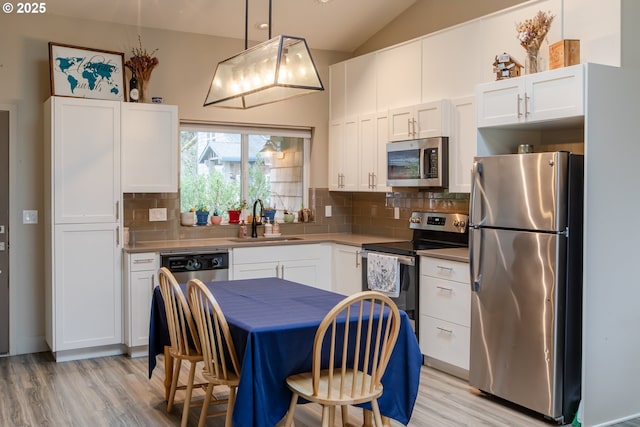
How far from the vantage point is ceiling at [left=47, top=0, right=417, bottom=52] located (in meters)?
5.05

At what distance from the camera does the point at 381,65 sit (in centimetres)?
552

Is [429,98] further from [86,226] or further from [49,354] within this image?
[49,354]

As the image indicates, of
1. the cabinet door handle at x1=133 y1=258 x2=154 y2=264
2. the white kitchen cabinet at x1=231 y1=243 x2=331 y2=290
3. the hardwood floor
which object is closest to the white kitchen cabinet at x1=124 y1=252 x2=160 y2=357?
the cabinet door handle at x1=133 y1=258 x2=154 y2=264

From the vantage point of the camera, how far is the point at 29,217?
197 inches

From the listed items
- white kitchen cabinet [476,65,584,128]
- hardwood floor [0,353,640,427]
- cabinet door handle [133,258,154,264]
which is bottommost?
hardwood floor [0,353,640,427]

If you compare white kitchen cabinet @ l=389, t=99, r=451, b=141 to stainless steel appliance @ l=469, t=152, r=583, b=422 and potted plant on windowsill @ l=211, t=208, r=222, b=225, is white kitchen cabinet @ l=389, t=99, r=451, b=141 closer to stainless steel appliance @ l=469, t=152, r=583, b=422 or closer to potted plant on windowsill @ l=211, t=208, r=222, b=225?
stainless steel appliance @ l=469, t=152, r=583, b=422

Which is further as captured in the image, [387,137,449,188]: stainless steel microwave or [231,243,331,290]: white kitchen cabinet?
[231,243,331,290]: white kitchen cabinet

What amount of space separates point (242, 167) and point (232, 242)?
984 millimetres

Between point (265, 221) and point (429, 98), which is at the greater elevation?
point (429, 98)

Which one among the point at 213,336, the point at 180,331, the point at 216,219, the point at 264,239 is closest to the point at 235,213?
the point at 216,219

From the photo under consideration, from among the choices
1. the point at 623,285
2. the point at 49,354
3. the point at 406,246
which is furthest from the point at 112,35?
the point at 623,285

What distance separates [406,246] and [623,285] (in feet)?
5.93

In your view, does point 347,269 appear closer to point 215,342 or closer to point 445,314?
point 445,314

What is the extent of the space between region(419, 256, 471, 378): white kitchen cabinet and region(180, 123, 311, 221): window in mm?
2162
